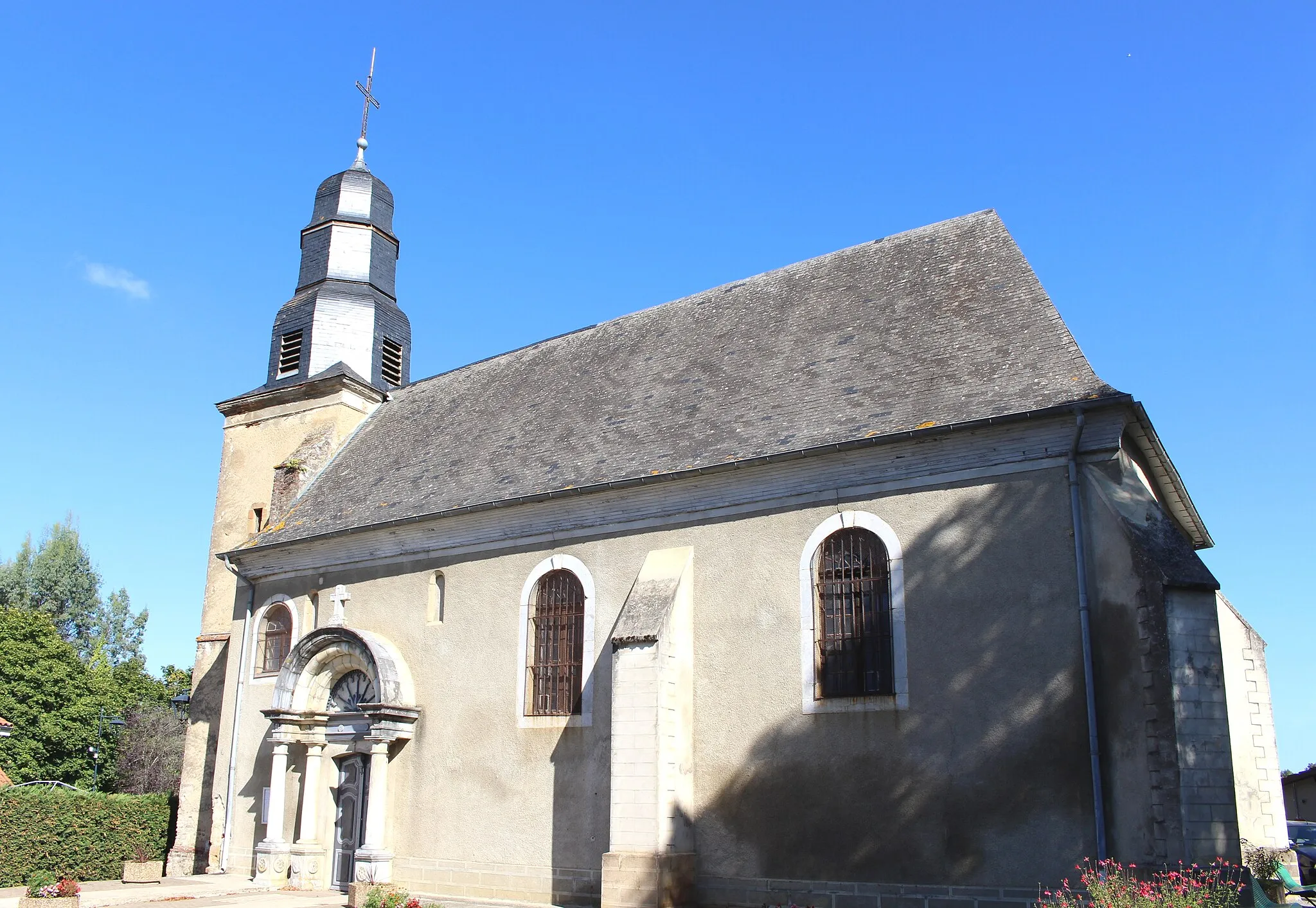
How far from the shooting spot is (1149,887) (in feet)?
Result: 29.2

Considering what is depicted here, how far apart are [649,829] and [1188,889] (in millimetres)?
6043

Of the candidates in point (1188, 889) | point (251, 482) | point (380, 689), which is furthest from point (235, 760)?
point (1188, 889)

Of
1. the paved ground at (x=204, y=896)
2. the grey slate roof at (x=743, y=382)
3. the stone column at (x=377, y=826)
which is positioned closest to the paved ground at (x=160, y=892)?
the paved ground at (x=204, y=896)

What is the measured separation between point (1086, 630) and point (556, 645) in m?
7.54

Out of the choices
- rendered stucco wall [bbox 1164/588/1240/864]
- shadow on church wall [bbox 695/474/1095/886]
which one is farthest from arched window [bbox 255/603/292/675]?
rendered stucco wall [bbox 1164/588/1240/864]

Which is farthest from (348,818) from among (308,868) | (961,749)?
(961,749)

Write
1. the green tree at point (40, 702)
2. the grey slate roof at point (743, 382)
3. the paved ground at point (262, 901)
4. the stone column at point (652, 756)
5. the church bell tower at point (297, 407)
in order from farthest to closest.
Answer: the green tree at point (40, 702) < the church bell tower at point (297, 407) < the paved ground at point (262, 901) < the grey slate roof at point (743, 382) < the stone column at point (652, 756)

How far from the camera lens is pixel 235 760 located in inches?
740

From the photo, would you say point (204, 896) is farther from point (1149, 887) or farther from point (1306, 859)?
point (1306, 859)

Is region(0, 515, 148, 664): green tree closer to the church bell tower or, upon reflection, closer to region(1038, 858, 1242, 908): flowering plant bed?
the church bell tower

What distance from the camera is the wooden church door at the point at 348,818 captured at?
16.7 metres

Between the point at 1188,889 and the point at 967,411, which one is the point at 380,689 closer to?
the point at 967,411

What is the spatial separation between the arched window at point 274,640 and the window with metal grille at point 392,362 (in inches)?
264

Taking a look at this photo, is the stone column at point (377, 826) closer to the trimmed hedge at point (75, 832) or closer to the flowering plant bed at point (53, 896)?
the flowering plant bed at point (53, 896)
